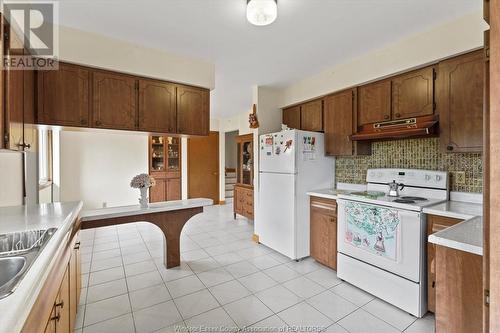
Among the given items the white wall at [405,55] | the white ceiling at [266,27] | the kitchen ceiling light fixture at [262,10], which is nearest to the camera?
the kitchen ceiling light fixture at [262,10]

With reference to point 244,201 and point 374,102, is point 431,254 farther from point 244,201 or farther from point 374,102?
point 244,201

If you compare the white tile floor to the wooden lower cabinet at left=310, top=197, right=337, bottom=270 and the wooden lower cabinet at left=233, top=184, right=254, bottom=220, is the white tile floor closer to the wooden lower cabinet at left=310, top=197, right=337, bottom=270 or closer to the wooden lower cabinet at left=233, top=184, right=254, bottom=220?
the wooden lower cabinet at left=310, top=197, right=337, bottom=270

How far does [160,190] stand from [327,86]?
4471 millimetres

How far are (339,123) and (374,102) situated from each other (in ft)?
1.50

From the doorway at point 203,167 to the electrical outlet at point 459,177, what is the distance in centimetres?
515

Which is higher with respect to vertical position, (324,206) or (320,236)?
(324,206)

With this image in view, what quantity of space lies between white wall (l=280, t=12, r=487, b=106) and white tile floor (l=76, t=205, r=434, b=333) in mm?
2221

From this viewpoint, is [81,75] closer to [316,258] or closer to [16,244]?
[16,244]

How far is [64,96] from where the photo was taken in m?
2.17

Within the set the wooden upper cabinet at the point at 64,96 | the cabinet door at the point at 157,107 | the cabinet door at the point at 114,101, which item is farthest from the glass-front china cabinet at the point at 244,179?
the wooden upper cabinet at the point at 64,96

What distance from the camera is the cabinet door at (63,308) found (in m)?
1.18

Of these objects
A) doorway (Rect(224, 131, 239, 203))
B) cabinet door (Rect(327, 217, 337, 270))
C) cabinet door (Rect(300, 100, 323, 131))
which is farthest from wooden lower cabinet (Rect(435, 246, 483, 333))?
doorway (Rect(224, 131, 239, 203))

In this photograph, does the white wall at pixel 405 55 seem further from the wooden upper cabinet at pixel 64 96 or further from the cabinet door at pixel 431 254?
the wooden upper cabinet at pixel 64 96

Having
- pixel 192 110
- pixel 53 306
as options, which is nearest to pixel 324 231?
pixel 192 110
